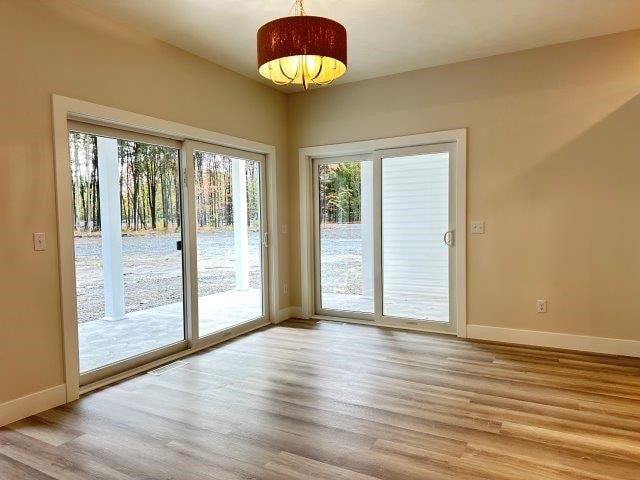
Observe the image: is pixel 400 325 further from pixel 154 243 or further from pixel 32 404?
pixel 32 404

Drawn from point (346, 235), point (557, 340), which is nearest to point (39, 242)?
point (346, 235)

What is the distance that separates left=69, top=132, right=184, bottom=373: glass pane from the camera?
334cm

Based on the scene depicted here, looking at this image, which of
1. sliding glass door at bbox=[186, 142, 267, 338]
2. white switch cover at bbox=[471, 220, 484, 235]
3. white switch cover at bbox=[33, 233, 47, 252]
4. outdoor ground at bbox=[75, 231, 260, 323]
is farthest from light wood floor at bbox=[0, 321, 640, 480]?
white switch cover at bbox=[471, 220, 484, 235]

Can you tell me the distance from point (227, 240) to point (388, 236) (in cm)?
183

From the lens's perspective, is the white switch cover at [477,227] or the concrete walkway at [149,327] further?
the white switch cover at [477,227]

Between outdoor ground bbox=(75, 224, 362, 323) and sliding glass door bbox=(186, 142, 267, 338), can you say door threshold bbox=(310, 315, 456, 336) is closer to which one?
outdoor ground bbox=(75, 224, 362, 323)

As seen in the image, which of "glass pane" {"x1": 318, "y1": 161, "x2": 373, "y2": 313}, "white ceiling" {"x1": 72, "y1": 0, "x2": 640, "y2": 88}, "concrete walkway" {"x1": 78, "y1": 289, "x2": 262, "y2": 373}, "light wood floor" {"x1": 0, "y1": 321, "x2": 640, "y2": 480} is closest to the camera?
"light wood floor" {"x1": 0, "y1": 321, "x2": 640, "y2": 480}

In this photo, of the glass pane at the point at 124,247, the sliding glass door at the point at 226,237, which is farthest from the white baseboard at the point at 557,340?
the glass pane at the point at 124,247

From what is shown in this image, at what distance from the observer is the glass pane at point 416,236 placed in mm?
4672

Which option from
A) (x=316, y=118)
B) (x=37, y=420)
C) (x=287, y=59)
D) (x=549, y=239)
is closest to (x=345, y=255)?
(x=316, y=118)

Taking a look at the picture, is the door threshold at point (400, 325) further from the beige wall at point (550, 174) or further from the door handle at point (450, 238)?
the door handle at point (450, 238)

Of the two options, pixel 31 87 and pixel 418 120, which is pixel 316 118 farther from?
pixel 31 87

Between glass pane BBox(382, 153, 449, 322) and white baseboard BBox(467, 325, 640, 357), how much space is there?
45 cm

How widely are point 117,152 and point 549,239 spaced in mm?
3986
